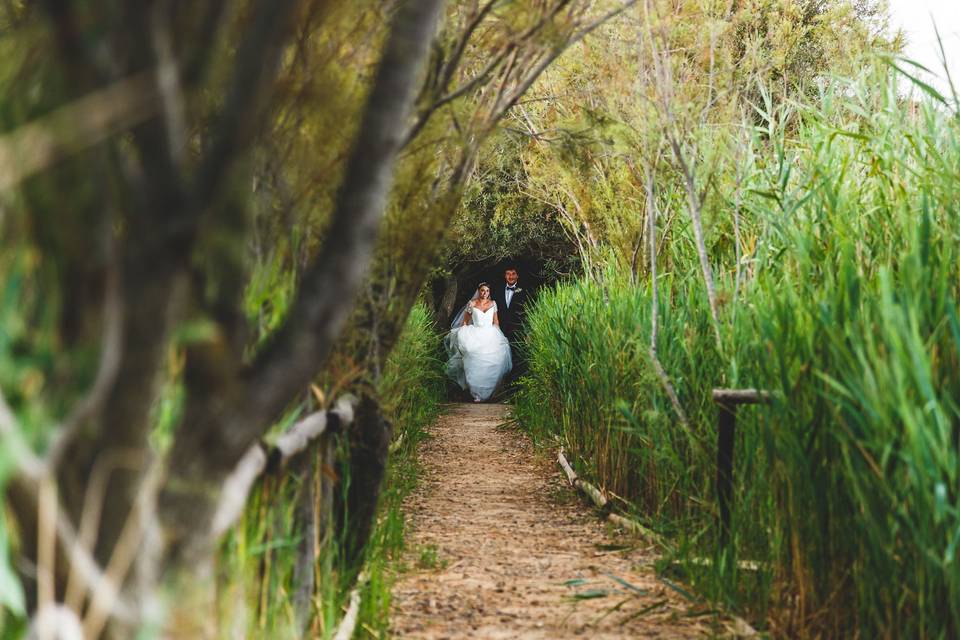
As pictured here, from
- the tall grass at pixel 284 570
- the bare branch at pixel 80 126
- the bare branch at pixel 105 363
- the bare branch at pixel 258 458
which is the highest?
the bare branch at pixel 80 126

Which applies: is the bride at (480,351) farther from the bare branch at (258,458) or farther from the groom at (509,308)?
the bare branch at (258,458)

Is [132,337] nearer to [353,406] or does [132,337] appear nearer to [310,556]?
[310,556]

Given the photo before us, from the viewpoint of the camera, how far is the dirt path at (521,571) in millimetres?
3439

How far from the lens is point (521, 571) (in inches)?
171

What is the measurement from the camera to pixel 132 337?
1.05 meters

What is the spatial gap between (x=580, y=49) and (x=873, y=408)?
15.0 ft

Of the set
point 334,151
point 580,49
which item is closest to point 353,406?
point 334,151

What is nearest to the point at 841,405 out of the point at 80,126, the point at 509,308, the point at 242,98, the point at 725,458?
the point at 725,458

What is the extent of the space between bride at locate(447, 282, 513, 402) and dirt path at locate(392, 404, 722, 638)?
596 centimetres

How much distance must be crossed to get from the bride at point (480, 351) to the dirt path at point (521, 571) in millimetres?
5959

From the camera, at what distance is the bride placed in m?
13.3

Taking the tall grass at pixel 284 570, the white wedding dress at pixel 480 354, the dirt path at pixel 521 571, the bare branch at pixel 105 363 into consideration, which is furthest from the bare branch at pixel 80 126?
the white wedding dress at pixel 480 354

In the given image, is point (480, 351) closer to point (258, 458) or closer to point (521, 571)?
point (521, 571)

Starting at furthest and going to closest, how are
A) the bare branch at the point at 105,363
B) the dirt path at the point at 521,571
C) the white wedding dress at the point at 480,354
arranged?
the white wedding dress at the point at 480,354 < the dirt path at the point at 521,571 < the bare branch at the point at 105,363
